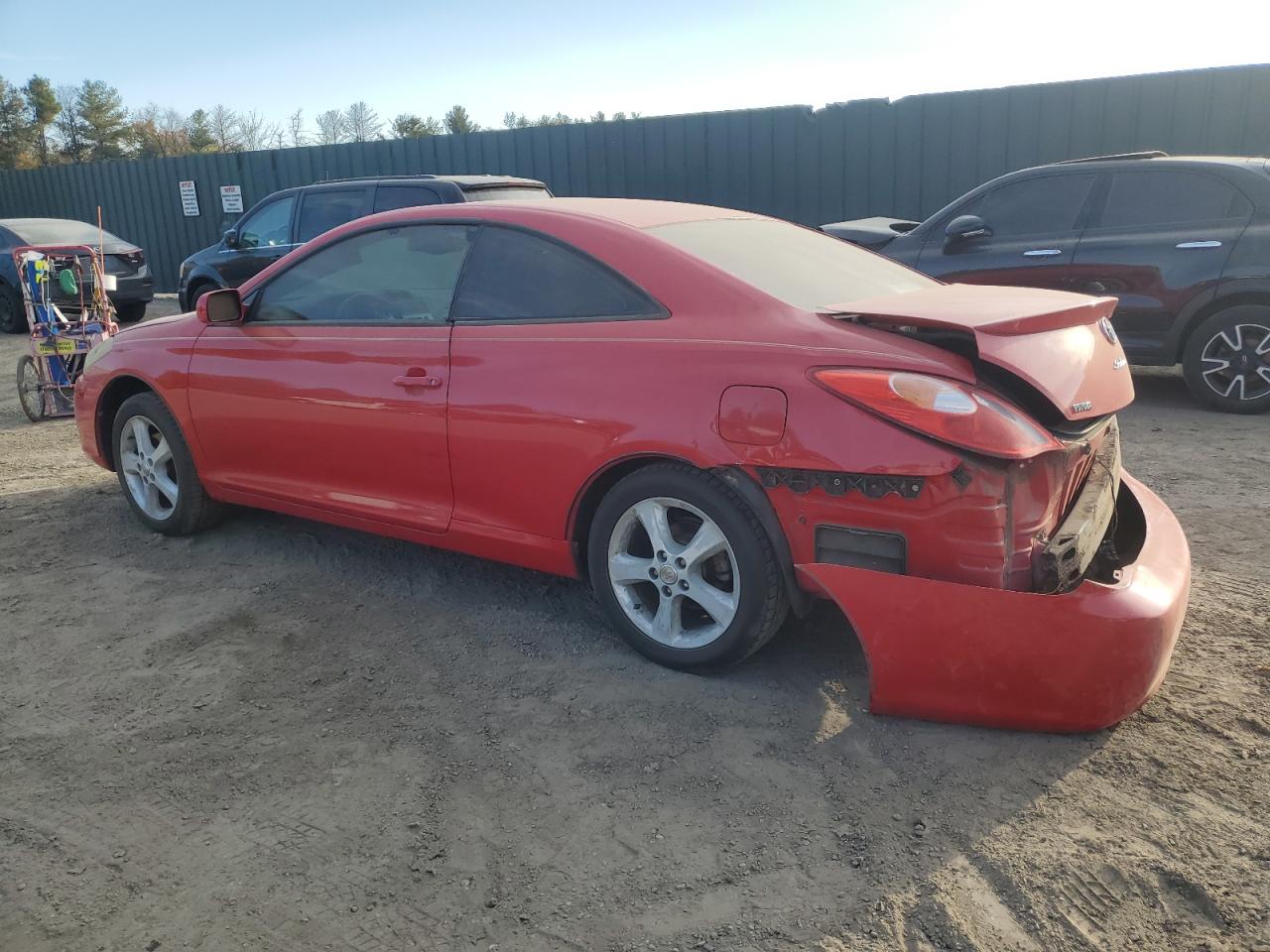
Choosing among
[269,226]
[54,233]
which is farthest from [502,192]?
[54,233]

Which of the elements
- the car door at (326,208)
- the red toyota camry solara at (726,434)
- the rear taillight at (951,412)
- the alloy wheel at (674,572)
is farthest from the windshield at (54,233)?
the rear taillight at (951,412)

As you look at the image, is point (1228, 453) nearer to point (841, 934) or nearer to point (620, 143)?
point (841, 934)

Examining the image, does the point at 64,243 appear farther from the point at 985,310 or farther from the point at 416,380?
the point at 985,310

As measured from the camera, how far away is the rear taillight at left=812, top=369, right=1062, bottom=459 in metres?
2.60

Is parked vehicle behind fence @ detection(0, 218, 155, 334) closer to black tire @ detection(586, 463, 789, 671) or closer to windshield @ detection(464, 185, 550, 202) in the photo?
windshield @ detection(464, 185, 550, 202)

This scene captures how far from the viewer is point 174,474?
4.78m

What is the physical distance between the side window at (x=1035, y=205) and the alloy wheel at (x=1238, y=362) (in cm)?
129

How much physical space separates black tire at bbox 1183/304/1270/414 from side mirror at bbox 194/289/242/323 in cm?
594

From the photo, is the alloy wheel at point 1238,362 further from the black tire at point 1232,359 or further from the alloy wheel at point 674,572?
the alloy wheel at point 674,572

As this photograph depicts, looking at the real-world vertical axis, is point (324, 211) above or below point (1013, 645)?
above

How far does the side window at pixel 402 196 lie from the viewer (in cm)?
844

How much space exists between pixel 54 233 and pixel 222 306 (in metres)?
11.9

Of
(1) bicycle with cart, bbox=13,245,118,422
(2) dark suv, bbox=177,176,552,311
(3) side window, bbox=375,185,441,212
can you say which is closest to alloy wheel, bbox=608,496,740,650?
(2) dark suv, bbox=177,176,552,311

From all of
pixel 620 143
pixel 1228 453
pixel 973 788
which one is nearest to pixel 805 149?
pixel 620 143
